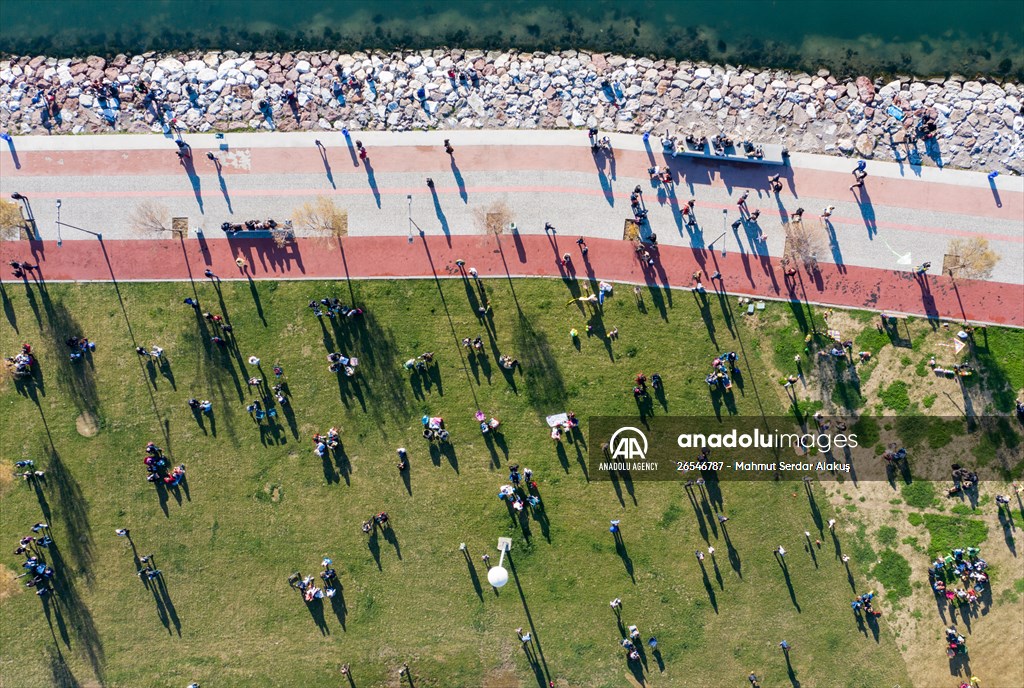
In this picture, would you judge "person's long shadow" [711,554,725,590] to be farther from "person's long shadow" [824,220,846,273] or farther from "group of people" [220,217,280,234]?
"group of people" [220,217,280,234]

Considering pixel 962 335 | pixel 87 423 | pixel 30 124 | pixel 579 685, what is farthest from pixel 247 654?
pixel 962 335

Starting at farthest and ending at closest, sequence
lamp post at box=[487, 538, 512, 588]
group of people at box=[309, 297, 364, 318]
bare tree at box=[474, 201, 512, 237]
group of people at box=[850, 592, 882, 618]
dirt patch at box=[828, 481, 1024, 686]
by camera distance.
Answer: bare tree at box=[474, 201, 512, 237], group of people at box=[309, 297, 364, 318], dirt patch at box=[828, 481, 1024, 686], group of people at box=[850, 592, 882, 618], lamp post at box=[487, 538, 512, 588]

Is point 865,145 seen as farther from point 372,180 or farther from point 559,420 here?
point 372,180

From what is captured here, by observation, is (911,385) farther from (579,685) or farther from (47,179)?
(47,179)

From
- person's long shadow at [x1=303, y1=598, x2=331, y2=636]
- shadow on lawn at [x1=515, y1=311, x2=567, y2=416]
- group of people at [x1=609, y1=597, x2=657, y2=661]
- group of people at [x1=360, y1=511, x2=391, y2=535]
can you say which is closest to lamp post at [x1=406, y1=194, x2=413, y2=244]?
shadow on lawn at [x1=515, y1=311, x2=567, y2=416]

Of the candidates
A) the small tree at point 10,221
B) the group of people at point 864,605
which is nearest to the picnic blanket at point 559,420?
the group of people at point 864,605
